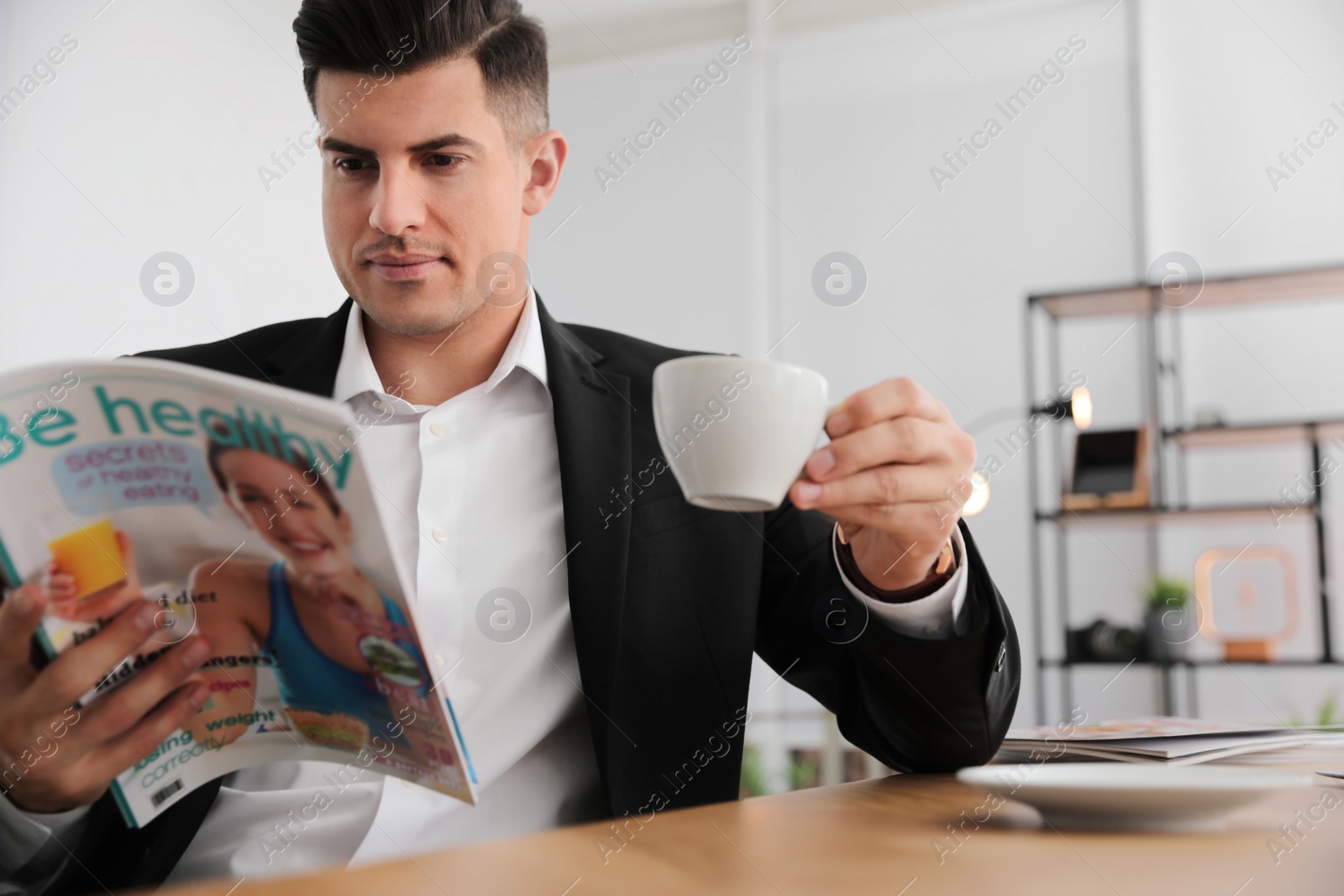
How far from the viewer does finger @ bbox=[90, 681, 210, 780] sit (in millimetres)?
705

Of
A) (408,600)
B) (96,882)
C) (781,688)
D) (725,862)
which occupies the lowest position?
(781,688)

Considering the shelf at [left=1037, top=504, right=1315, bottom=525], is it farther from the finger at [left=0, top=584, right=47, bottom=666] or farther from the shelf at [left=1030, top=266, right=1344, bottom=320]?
the finger at [left=0, top=584, right=47, bottom=666]

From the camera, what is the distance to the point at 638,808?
989 mm

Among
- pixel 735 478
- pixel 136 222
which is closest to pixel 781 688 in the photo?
pixel 136 222

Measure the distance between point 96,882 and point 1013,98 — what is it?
3.86 m

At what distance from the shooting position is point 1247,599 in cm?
330

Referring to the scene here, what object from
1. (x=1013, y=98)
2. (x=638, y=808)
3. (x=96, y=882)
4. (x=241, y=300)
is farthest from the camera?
(x=1013, y=98)

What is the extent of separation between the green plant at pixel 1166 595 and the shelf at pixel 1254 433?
1.45ft

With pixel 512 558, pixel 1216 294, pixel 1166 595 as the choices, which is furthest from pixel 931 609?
pixel 1216 294

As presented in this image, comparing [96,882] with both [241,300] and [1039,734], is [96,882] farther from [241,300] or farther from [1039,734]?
[241,300]

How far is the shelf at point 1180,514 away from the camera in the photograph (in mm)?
3102

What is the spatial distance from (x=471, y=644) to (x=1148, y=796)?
66 centimetres

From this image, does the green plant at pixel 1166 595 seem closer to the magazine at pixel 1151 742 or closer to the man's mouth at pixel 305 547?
the magazine at pixel 1151 742

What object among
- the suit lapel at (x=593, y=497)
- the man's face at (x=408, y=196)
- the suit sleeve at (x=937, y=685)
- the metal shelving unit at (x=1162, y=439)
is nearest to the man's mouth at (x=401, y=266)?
the man's face at (x=408, y=196)
